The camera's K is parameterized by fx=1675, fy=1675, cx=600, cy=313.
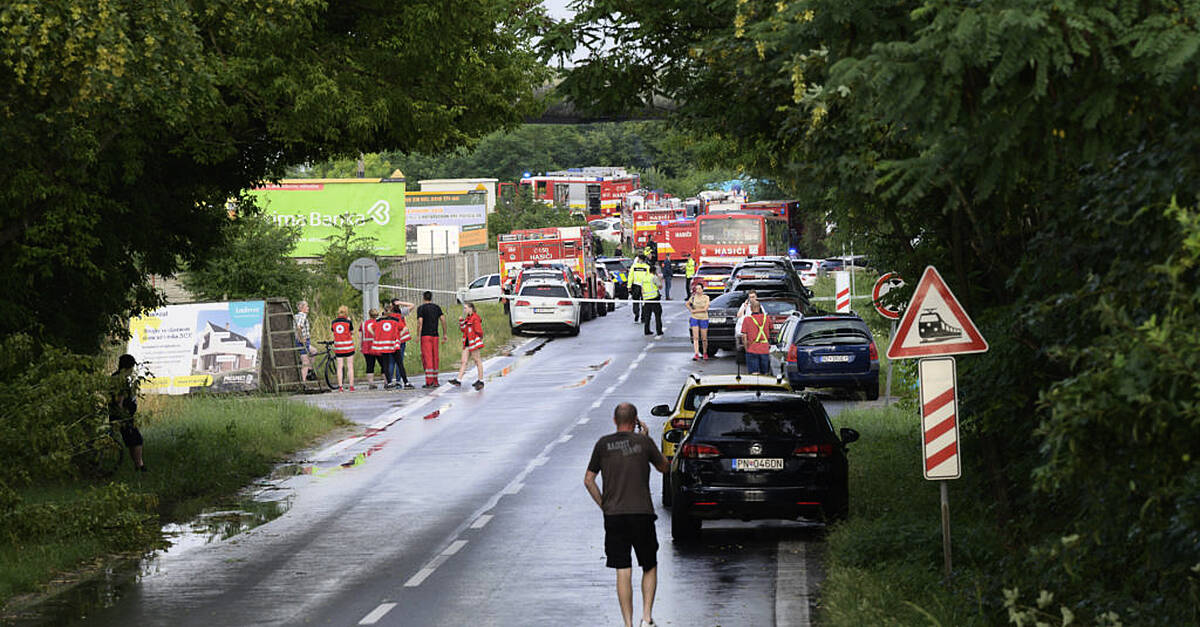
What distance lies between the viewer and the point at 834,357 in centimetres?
2992

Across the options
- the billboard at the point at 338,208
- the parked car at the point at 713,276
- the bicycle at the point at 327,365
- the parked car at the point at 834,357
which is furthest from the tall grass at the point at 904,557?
the parked car at the point at 713,276

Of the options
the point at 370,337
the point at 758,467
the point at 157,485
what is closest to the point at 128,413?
the point at 157,485

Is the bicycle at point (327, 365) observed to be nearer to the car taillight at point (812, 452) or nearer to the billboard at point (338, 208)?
the billboard at point (338, 208)

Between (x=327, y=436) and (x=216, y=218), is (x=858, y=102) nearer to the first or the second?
(x=216, y=218)

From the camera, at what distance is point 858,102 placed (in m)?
8.82

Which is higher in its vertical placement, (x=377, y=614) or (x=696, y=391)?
(x=696, y=391)

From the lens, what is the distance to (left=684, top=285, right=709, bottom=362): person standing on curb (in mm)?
37906

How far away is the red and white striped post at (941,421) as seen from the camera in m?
12.1

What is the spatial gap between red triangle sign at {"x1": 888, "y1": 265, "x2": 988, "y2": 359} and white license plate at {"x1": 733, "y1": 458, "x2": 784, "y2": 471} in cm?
381

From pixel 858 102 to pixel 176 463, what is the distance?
15017mm

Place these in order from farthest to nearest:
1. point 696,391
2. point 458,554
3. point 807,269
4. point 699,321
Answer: point 807,269 → point 699,321 → point 696,391 → point 458,554

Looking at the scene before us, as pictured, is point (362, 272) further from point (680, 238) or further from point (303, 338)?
point (680, 238)

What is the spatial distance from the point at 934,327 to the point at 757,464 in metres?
4.08

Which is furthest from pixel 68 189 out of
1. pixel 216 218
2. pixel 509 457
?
pixel 509 457
